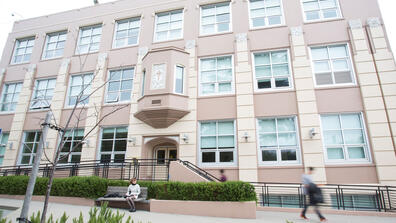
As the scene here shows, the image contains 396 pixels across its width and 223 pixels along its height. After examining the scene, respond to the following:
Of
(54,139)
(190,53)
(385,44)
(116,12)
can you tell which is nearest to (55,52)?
(116,12)

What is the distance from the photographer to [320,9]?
515 inches

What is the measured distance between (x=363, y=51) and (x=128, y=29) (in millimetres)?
14724

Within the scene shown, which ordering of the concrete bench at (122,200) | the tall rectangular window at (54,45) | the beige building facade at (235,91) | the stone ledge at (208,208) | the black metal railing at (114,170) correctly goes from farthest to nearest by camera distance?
the tall rectangular window at (54,45) → the black metal railing at (114,170) → the beige building facade at (235,91) → the concrete bench at (122,200) → the stone ledge at (208,208)

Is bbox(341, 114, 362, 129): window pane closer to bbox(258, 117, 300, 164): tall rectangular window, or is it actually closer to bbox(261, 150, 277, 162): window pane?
bbox(258, 117, 300, 164): tall rectangular window

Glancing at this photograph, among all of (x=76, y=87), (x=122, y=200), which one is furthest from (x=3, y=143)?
(x=122, y=200)

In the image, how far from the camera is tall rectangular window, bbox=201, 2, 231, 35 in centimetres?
1415

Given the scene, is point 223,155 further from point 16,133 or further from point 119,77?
point 16,133

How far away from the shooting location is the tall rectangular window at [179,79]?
1272 cm

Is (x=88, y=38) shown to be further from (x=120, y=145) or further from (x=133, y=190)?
(x=133, y=190)

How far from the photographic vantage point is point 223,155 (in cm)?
1177

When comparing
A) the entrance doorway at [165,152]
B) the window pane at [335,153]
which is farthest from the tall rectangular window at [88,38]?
the window pane at [335,153]

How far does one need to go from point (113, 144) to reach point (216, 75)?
24.8 ft

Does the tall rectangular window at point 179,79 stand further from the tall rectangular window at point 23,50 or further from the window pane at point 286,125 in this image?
the tall rectangular window at point 23,50

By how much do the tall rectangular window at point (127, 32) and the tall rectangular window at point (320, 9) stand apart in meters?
11.2
